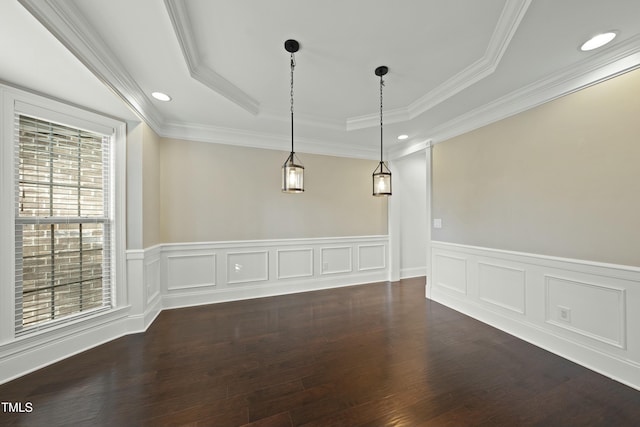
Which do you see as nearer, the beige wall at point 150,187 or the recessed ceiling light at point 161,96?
the recessed ceiling light at point 161,96

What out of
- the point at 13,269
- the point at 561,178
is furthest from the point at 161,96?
the point at 561,178

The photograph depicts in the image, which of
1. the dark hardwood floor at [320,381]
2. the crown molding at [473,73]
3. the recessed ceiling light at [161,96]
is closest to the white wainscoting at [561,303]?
the dark hardwood floor at [320,381]

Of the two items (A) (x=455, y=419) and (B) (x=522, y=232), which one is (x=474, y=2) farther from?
(A) (x=455, y=419)

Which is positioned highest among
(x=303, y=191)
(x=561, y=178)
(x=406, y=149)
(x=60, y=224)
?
(x=406, y=149)

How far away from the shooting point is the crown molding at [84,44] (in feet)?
4.66

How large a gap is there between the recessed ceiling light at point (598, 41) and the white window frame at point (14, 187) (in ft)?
14.7

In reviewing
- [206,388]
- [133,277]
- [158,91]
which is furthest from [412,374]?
[158,91]

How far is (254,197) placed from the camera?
3.89m

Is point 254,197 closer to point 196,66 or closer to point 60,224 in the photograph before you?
point 196,66

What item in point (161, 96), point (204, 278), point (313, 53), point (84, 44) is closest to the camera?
point (84, 44)

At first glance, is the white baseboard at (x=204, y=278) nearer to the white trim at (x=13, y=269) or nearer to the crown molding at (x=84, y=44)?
the white trim at (x=13, y=269)

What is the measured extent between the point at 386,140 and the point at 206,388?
403cm

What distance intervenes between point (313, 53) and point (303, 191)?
1245 mm

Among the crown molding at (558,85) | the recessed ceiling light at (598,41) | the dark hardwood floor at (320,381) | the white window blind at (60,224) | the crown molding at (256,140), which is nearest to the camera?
the dark hardwood floor at (320,381)
